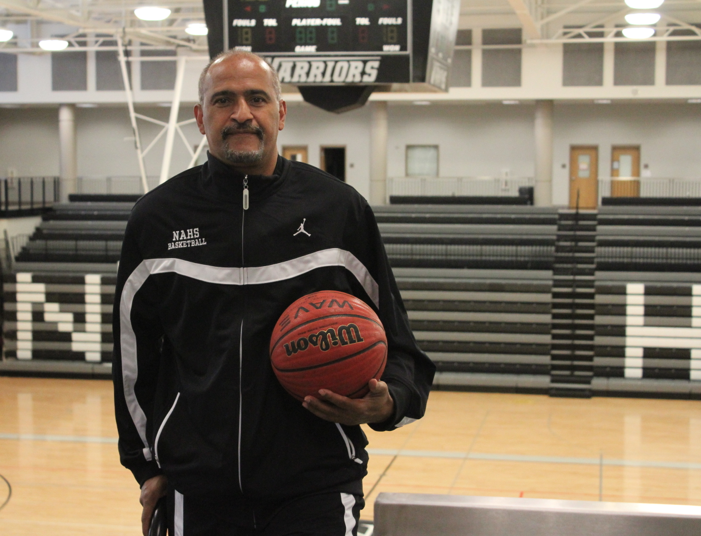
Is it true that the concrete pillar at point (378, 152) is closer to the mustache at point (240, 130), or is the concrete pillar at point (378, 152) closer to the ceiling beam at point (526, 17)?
the ceiling beam at point (526, 17)

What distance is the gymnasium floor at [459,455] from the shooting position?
6.18 meters

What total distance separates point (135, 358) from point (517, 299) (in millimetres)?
9724

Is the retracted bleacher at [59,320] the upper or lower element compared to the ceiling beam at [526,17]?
lower

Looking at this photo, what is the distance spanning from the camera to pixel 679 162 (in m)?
19.2

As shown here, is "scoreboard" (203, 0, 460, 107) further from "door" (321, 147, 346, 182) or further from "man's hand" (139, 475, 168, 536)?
"door" (321, 147, 346, 182)

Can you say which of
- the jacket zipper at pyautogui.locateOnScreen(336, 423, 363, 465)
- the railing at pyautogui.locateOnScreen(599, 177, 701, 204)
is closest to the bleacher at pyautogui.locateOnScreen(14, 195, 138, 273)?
the railing at pyautogui.locateOnScreen(599, 177, 701, 204)

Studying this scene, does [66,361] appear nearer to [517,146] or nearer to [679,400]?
[679,400]

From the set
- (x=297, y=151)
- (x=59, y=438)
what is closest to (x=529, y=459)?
(x=59, y=438)

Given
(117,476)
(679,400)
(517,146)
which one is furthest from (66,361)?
(517,146)

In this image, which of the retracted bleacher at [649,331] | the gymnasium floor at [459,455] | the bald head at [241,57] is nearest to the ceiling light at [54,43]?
the gymnasium floor at [459,455]

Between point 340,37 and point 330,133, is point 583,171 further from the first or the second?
point 340,37

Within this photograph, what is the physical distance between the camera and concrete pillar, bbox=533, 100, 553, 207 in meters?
17.5

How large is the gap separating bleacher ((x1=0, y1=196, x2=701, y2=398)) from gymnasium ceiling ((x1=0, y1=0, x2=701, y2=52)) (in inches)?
136

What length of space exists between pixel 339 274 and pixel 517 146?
61.6ft
